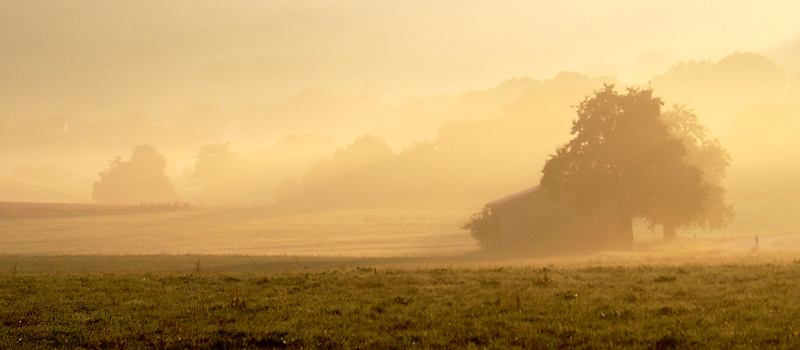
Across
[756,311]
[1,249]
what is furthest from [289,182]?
[756,311]

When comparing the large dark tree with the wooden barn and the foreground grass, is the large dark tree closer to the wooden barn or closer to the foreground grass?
the wooden barn

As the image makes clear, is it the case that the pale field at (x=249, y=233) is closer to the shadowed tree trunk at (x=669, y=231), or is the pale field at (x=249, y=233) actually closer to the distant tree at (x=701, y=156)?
the shadowed tree trunk at (x=669, y=231)

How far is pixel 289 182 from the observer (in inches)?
6988

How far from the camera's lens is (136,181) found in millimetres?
181125

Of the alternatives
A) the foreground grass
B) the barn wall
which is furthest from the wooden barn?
the foreground grass

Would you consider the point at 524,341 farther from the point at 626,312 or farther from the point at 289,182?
the point at 289,182

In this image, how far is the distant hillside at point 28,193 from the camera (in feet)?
586

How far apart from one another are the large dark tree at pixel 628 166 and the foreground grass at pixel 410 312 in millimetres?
39209

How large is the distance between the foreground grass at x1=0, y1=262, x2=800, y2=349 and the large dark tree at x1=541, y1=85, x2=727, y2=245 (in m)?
39.2

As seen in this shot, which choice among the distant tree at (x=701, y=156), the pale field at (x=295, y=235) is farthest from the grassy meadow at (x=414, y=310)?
the distant tree at (x=701, y=156)

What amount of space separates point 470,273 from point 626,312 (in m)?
9.85

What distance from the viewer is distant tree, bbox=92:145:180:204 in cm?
17800

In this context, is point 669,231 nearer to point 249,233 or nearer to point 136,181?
point 249,233

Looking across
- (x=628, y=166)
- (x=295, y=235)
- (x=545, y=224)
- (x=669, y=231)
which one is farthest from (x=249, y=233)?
(x=669, y=231)
